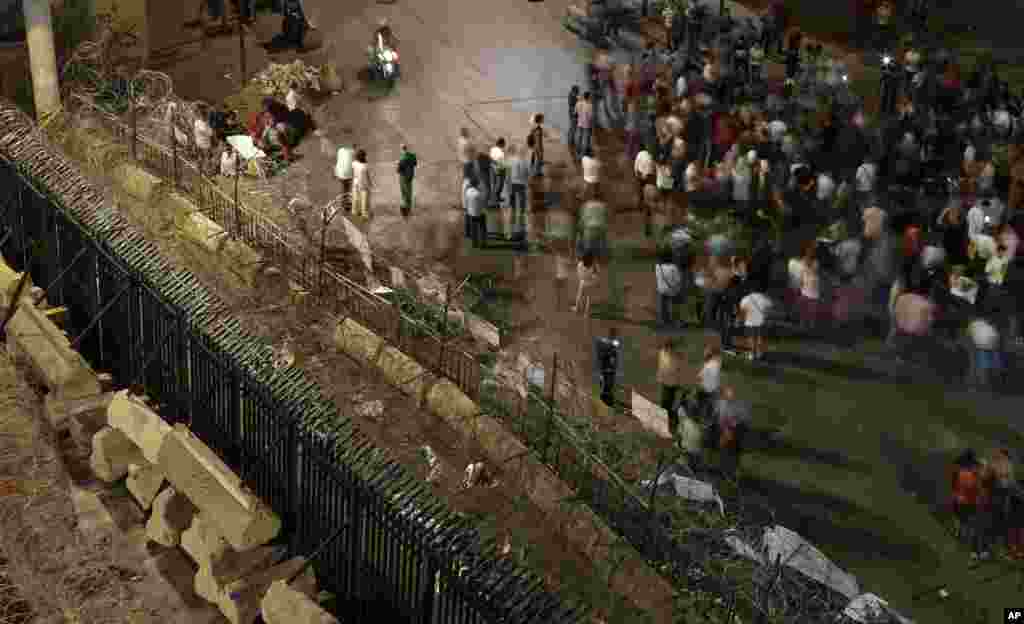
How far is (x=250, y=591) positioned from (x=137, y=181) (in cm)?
737

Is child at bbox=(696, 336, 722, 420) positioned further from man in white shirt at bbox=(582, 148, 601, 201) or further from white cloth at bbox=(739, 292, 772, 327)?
man in white shirt at bbox=(582, 148, 601, 201)

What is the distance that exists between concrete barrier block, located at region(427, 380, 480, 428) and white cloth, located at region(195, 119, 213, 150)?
10523 millimetres

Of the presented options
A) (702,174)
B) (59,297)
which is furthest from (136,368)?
(702,174)

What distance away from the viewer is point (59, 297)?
1916cm

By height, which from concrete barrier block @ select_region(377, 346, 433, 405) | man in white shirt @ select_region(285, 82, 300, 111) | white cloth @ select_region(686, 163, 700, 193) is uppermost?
concrete barrier block @ select_region(377, 346, 433, 405)

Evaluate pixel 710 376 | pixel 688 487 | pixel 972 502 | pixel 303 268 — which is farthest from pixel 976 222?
pixel 303 268

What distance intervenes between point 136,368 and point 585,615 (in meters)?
8.21

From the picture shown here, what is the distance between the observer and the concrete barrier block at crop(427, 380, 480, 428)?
14672 millimetres

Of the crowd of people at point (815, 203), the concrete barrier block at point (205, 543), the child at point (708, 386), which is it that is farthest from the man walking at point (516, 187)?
the concrete barrier block at point (205, 543)

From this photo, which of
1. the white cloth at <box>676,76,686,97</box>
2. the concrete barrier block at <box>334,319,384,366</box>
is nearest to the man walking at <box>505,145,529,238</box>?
the white cloth at <box>676,76,686,97</box>

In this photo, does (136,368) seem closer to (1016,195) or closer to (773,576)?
(773,576)

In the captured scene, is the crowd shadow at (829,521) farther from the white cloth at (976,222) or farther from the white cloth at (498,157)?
the white cloth at (498,157)

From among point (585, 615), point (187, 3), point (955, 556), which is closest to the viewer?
point (585, 615)

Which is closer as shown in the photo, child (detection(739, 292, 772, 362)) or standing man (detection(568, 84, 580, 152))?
child (detection(739, 292, 772, 362))
